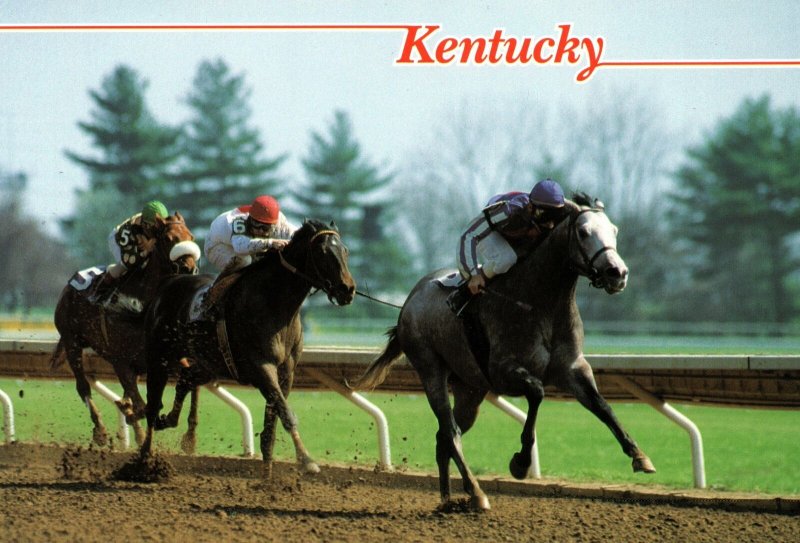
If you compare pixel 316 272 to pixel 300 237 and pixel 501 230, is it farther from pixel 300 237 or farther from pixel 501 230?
pixel 501 230

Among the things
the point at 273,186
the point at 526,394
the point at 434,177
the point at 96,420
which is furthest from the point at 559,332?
the point at 273,186

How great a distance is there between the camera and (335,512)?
627 centimetres

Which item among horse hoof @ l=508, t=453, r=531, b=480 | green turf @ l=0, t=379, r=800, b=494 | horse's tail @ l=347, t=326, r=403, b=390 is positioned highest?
horse's tail @ l=347, t=326, r=403, b=390

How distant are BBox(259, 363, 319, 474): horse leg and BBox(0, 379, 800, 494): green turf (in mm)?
776

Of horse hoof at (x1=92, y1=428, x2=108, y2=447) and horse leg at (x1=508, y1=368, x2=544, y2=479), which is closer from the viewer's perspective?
horse leg at (x1=508, y1=368, x2=544, y2=479)

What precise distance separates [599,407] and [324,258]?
5.78 ft

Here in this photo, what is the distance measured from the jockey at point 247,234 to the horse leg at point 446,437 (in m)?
1.18

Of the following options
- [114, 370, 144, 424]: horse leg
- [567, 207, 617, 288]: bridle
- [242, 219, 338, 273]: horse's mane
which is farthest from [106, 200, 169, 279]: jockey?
[567, 207, 617, 288]: bridle

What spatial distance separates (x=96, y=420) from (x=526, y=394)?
4150mm

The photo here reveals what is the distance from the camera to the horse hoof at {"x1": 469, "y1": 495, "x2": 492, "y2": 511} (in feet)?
Answer: 20.4

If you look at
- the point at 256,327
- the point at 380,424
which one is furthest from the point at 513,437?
the point at 256,327

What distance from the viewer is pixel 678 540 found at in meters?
5.42

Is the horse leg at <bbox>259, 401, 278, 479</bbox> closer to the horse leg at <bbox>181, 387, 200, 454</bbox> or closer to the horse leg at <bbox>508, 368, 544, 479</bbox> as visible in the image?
the horse leg at <bbox>181, 387, 200, 454</bbox>

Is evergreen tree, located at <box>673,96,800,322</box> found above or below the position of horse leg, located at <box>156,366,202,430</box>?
above
